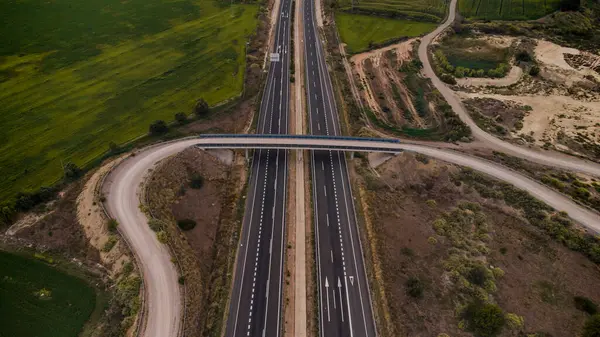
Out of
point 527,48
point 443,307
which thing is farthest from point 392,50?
point 443,307

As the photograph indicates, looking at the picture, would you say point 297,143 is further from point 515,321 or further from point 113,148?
point 515,321

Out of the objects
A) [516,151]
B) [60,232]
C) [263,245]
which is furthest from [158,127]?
[516,151]

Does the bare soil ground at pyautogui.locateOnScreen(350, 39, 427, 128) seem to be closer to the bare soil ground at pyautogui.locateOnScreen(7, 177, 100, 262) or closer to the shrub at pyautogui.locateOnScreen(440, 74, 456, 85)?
the shrub at pyautogui.locateOnScreen(440, 74, 456, 85)

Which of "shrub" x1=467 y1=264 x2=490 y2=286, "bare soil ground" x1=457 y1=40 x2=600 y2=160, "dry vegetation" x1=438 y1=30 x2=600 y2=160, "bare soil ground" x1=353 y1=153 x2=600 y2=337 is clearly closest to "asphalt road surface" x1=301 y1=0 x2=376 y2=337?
"bare soil ground" x1=353 y1=153 x2=600 y2=337

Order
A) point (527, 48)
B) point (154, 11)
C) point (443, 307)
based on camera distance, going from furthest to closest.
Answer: point (154, 11)
point (527, 48)
point (443, 307)

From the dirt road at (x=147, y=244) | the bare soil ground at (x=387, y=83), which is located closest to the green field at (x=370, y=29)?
the bare soil ground at (x=387, y=83)

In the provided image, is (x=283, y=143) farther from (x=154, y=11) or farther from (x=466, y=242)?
(x=154, y=11)

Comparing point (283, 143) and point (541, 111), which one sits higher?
point (283, 143)

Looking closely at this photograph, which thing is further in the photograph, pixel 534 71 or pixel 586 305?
pixel 534 71
